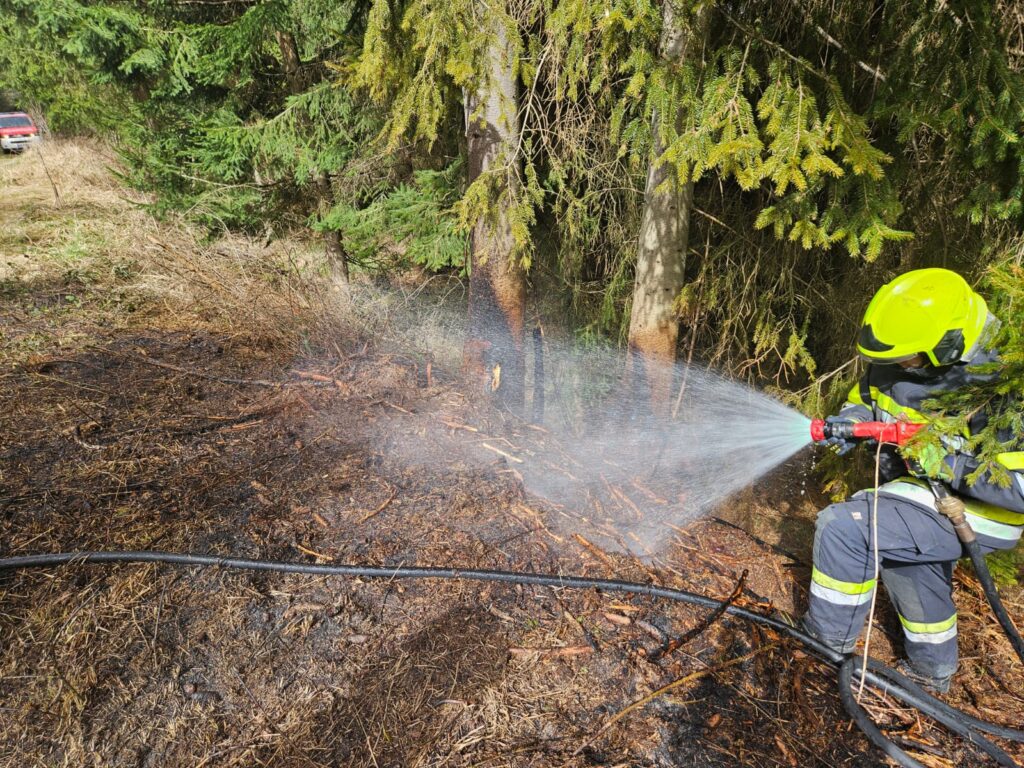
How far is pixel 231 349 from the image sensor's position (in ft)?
19.2

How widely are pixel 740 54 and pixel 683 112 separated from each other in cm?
48

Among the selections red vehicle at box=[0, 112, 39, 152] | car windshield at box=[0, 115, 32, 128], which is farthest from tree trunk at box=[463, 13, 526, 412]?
car windshield at box=[0, 115, 32, 128]

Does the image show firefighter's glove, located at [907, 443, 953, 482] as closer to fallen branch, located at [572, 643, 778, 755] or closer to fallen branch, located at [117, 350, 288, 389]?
fallen branch, located at [572, 643, 778, 755]

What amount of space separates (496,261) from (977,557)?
11.5ft

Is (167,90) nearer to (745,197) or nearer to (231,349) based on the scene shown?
(231,349)

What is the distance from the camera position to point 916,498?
8.57ft

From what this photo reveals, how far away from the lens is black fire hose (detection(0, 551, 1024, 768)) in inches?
96.7

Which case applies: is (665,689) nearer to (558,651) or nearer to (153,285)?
(558,651)

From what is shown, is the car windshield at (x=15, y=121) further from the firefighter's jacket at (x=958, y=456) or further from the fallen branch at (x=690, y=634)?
the firefighter's jacket at (x=958, y=456)

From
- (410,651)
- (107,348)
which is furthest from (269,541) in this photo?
(107,348)

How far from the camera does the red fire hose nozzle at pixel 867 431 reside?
2.51m

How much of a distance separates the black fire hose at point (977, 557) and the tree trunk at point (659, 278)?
1962 millimetres

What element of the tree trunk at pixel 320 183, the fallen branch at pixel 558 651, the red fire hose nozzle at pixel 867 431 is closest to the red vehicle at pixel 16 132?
the tree trunk at pixel 320 183

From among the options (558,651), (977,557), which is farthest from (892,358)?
(558,651)
